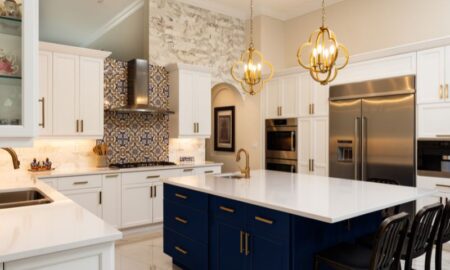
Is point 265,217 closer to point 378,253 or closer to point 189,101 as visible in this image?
point 378,253

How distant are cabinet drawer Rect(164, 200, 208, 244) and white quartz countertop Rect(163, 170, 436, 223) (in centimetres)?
26

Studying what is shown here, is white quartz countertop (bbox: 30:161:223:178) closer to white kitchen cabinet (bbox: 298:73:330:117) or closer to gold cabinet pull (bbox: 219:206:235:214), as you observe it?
white kitchen cabinet (bbox: 298:73:330:117)

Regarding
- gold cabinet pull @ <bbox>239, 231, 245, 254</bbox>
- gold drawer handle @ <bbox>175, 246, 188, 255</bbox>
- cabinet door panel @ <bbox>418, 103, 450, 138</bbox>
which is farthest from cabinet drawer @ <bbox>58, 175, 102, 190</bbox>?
cabinet door panel @ <bbox>418, 103, 450, 138</bbox>

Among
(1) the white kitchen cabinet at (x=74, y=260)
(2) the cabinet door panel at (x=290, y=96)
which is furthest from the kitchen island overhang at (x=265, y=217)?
(2) the cabinet door panel at (x=290, y=96)

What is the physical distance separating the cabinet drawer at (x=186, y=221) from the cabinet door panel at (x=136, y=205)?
1.32 m

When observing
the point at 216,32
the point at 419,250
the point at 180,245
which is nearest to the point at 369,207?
the point at 419,250

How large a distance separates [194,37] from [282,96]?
6.33ft

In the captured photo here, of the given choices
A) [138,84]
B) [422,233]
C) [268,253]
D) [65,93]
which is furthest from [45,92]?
[422,233]

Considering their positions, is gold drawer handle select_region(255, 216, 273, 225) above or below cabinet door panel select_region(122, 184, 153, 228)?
above

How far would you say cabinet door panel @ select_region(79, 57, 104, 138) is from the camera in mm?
4664

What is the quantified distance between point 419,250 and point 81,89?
429cm

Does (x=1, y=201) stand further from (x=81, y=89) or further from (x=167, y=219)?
(x=81, y=89)

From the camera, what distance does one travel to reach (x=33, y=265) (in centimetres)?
147

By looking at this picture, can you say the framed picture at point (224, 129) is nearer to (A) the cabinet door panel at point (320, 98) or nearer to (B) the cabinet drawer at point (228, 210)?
(A) the cabinet door panel at point (320, 98)
